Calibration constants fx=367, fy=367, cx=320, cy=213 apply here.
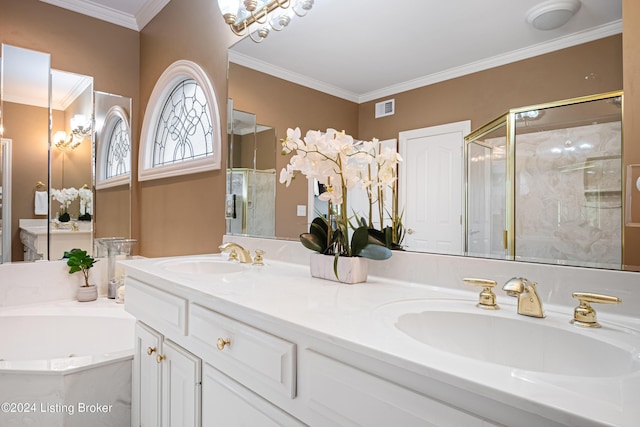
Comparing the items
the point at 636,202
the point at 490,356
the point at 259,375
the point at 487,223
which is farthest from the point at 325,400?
the point at 636,202

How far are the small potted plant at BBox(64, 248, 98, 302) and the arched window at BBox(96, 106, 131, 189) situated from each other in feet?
1.67

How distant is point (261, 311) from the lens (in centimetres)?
82

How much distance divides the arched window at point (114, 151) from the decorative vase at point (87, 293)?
0.73 meters

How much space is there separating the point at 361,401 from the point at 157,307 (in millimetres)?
910

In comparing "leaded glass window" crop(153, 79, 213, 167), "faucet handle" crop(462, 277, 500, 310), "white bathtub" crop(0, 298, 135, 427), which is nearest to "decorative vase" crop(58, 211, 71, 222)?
"leaded glass window" crop(153, 79, 213, 167)

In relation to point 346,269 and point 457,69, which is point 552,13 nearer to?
point 457,69

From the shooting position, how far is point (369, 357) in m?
0.62

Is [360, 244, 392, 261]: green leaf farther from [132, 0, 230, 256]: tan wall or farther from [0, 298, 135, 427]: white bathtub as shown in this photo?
[0, 298, 135, 427]: white bathtub

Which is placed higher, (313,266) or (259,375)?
(313,266)

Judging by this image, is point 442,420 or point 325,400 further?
point 325,400

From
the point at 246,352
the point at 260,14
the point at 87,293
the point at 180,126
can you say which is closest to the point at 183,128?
the point at 180,126

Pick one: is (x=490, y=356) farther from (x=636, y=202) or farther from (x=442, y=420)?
(x=636, y=202)

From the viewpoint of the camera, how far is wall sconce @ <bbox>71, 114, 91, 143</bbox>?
8.66ft

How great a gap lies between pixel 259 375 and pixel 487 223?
0.74 meters
